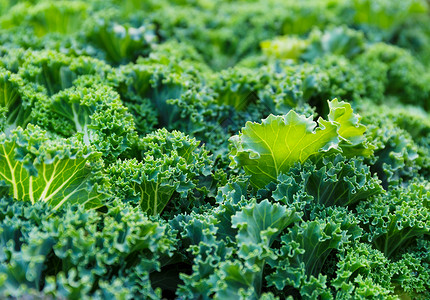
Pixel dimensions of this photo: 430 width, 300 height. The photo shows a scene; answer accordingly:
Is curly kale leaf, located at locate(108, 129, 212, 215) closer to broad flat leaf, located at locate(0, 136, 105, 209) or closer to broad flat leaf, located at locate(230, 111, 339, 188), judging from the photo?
broad flat leaf, located at locate(0, 136, 105, 209)

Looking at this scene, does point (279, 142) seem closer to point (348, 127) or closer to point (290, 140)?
point (290, 140)

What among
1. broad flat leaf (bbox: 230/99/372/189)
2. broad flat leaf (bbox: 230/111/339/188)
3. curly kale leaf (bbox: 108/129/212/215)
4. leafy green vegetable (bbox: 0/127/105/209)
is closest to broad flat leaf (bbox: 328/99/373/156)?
broad flat leaf (bbox: 230/99/372/189)

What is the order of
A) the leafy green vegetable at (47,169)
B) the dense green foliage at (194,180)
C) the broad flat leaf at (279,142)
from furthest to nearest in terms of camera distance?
the broad flat leaf at (279,142) < the leafy green vegetable at (47,169) < the dense green foliage at (194,180)

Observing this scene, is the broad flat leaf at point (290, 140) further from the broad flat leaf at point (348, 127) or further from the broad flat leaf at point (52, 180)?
the broad flat leaf at point (52, 180)

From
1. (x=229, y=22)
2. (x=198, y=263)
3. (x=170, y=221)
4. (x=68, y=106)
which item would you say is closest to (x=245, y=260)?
(x=198, y=263)

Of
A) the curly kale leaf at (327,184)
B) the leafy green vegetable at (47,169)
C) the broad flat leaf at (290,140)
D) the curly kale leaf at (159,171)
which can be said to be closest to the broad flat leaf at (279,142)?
the broad flat leaf at (290,140)

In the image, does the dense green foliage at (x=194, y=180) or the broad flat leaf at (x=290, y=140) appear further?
the broad flat leaf at (x=290, y=140)

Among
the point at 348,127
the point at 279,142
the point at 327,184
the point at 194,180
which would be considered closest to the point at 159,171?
the point at 194,180
